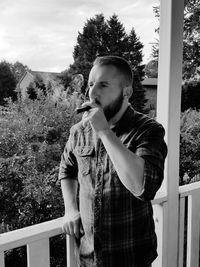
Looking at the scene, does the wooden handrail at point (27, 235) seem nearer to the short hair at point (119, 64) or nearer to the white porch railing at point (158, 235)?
the white porch railing at point (158, 235)

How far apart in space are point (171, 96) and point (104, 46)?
46 cm

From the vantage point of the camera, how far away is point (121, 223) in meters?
1.12

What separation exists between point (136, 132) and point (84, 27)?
86cm

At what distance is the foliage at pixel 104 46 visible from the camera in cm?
163

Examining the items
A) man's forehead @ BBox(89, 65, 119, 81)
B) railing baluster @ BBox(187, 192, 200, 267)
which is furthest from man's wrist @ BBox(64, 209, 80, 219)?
railing baluster @ BBox(187, 192, 200, 267)

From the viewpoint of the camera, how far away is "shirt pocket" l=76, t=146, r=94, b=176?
1.16 metres

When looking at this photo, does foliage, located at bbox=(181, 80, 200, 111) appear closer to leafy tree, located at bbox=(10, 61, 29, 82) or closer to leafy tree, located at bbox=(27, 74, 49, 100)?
leafy tree, located at bbox=(27, 74, 49, 100)

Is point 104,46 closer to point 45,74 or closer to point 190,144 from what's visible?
point 45,74

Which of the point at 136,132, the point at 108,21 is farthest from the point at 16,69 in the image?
the point at 136,132

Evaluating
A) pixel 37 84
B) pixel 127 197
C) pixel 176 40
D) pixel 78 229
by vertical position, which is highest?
pixel 176 40

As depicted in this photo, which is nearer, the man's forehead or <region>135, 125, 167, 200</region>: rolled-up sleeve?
<region>135, 125, 167, 200</region>: rolled-up sleeve

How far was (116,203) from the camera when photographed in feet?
3.62

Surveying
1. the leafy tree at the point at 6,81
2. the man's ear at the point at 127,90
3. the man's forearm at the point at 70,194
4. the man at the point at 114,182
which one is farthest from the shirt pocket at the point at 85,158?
the leafy tree at the point at 6,81

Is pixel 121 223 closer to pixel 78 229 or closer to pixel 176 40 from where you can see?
pixel 78 229
